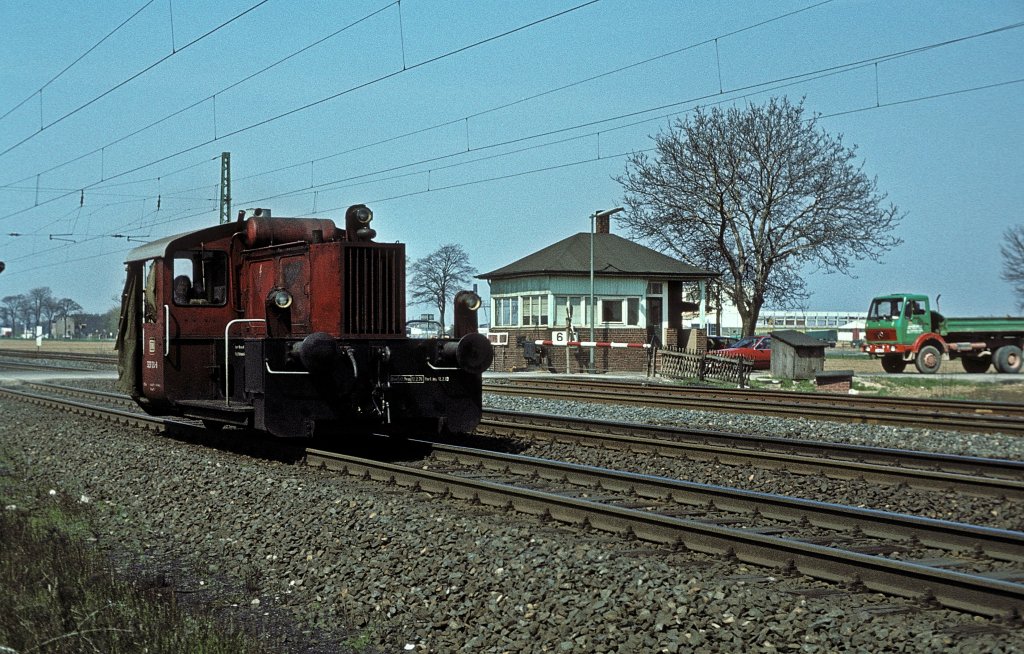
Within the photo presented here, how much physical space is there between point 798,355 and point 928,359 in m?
8.23

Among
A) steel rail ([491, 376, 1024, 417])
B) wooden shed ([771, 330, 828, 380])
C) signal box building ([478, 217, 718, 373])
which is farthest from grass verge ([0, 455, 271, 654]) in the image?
signal box building ([478, 217, 718, 373])

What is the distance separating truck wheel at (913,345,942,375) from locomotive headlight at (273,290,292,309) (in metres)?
24.9

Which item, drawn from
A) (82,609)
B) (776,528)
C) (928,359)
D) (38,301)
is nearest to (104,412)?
(82,609)

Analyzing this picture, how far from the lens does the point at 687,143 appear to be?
43.0 metres

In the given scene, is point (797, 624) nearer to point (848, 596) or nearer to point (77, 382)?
point (848, 596)

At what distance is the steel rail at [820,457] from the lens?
28.5ft

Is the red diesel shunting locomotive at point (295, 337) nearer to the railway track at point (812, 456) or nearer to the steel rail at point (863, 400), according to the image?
the railway track at point (812, 456)

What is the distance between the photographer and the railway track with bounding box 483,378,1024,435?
47.0ft

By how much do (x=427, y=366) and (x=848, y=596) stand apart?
6272 millimetres

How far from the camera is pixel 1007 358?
3031cm

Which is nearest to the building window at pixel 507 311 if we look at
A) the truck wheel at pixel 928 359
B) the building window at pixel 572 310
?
the building window at pixel 572 310

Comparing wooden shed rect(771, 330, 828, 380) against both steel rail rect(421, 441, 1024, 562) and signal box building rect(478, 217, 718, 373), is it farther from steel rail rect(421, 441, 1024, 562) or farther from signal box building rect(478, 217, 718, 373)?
steel rail rect(421, 441, 1024, 562)

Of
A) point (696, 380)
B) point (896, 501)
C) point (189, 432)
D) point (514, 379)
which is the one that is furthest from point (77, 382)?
point (896, 501)

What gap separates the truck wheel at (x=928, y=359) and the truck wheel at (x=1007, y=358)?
177cm
